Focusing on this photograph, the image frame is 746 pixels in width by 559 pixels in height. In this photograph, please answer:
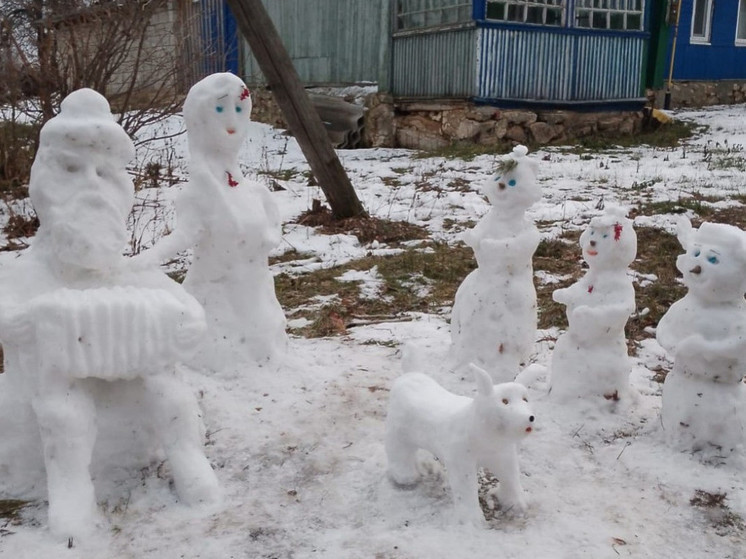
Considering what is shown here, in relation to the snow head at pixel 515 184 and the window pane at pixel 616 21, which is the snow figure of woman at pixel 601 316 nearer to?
the snow head at pixel 515 184

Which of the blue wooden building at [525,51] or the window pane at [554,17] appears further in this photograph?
the window pane at [554,17]

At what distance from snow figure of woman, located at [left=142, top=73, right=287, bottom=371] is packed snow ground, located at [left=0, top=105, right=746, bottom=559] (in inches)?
7.4

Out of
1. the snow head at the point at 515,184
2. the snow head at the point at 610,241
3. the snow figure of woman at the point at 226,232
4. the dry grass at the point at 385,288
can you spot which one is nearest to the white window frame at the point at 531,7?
the dry grass at the point at 385,288

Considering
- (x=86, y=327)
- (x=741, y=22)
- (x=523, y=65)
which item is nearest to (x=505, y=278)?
(x=86, y=327)

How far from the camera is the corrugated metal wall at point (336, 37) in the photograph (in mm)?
13531

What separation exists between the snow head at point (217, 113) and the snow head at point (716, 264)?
219 cm

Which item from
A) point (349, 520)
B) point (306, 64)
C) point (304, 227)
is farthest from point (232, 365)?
point (306, 64)

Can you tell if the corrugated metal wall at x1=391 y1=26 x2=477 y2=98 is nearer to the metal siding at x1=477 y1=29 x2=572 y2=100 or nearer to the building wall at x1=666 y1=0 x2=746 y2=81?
the metal siding at x1=477 y1=29 x2=572 y2=100

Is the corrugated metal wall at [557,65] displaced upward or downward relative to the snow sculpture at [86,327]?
upward

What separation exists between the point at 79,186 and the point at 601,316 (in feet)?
7.45

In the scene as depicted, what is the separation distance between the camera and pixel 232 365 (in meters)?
3.86

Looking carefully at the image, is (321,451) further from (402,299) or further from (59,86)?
(59,86)

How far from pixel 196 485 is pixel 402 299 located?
9.19ft

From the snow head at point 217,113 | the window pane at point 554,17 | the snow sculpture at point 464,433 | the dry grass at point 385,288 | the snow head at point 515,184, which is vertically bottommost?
the dry grass at point 385,288
